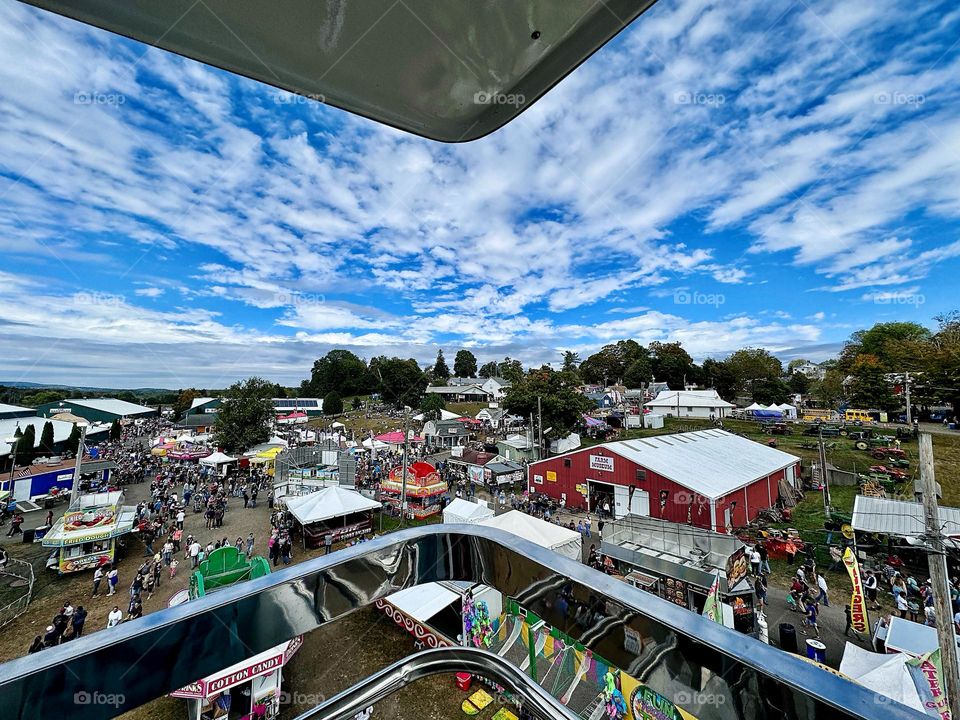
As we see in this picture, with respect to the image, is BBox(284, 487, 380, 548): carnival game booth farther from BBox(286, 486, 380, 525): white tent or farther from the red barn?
the red barn

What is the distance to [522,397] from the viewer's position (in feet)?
65.3

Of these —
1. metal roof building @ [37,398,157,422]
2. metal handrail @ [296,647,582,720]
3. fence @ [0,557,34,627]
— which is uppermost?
metal handrail @ [296,647,582,720]

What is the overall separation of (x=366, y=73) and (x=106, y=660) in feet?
3.55

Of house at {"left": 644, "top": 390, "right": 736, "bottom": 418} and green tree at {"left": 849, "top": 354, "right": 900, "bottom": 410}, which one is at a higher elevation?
green tree at {"left": 849, "top": 354, "right": 900, "bottom": 410}

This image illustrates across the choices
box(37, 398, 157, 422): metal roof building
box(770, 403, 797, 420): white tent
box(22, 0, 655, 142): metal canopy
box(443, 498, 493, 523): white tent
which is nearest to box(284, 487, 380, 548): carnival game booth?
box(443, 498, 493, 523): white tent

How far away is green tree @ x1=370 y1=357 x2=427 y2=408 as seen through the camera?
126 feet

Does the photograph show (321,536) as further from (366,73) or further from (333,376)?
(333,376)

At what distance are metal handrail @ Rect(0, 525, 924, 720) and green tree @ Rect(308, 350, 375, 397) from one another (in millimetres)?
42782

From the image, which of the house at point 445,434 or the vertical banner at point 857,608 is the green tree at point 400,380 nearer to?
the house at point 445,434

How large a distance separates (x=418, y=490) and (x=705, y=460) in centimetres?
904

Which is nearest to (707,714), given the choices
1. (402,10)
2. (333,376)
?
(402,10)

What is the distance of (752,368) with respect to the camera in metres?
41.1

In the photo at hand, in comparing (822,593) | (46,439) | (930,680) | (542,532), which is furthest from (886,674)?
(46,439)

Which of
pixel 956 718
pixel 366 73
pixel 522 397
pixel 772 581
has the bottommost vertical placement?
pixel 772 581
